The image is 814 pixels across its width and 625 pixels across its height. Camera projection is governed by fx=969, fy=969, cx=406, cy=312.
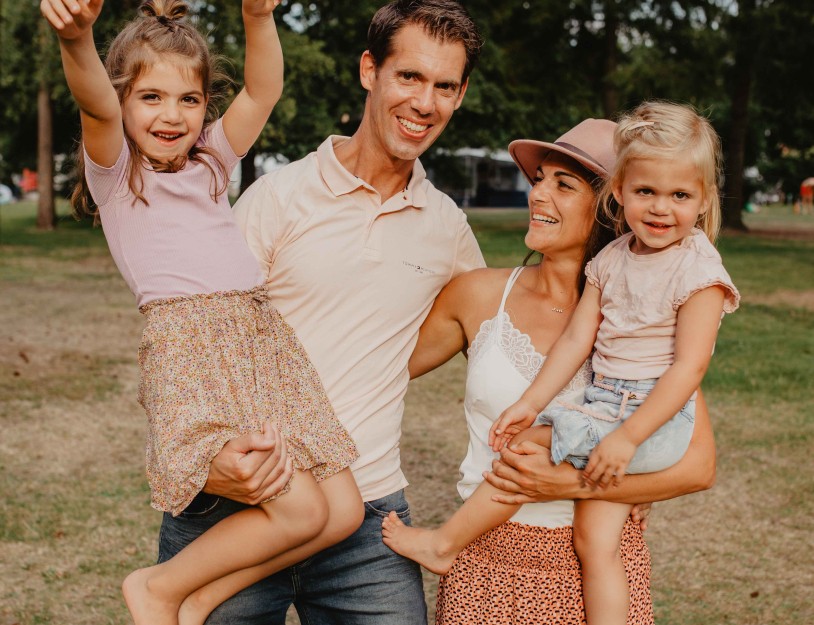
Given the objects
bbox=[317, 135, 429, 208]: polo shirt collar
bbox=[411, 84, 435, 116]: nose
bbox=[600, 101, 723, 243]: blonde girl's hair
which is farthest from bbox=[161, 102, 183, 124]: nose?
bbox=[600, 101, 723, 243]: blonde girl's hair

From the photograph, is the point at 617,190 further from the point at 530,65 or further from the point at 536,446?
the point at 530,65

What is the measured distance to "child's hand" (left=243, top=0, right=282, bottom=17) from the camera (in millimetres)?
2666

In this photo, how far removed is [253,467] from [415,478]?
14.8ft

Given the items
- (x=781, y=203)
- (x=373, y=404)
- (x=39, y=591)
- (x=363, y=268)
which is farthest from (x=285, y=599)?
(x=781, y=203)

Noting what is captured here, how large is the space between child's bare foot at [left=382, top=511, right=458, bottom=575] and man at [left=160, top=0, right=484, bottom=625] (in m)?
0.04

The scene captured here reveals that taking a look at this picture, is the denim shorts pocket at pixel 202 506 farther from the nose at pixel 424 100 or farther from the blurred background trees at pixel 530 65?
the blurred background trees at pixel 530 65

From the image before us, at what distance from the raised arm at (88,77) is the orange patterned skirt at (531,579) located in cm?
154

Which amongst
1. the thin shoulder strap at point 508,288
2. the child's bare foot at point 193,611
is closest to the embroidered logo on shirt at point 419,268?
the thin shoulder strap at point 508,288

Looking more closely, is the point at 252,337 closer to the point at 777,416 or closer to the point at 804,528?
the point at 804,528

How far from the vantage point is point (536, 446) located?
8.77 feet

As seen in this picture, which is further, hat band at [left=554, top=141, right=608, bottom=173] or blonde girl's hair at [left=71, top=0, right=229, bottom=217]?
hat band at [left=554, top=141, right=608, bottom=173]

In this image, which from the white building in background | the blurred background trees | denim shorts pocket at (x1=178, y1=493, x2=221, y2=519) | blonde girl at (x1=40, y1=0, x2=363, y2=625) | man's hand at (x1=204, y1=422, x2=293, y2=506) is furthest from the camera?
the white building in background

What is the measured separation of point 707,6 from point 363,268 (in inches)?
1054

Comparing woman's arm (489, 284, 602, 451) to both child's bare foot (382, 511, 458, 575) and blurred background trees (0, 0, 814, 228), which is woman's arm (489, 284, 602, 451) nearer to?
child's bare foot (382, 511, 458, 575)
